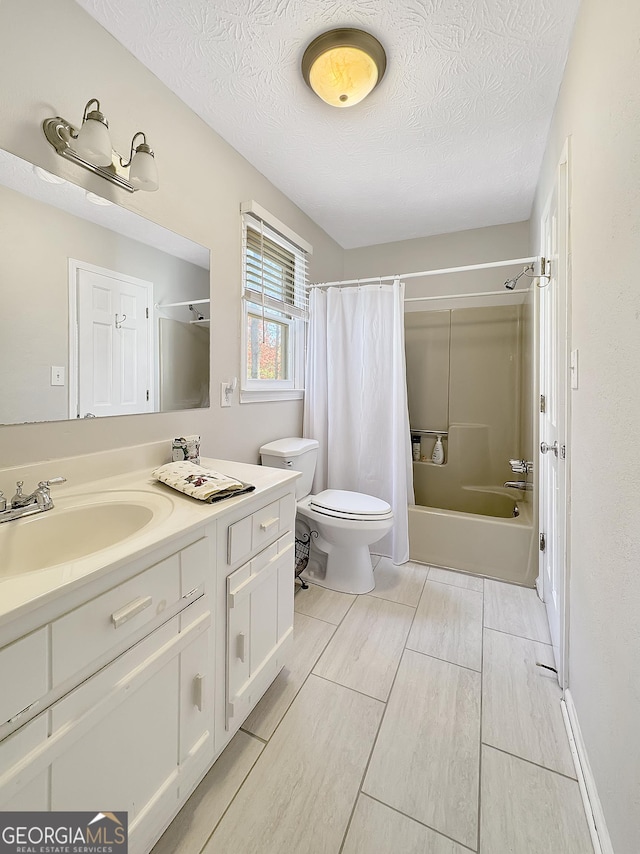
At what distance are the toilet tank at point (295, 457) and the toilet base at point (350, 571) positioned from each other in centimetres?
41

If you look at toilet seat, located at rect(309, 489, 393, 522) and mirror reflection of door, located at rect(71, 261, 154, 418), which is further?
toilet seat, located at rect(309, 489, 393, 522)

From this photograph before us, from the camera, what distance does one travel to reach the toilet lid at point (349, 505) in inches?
75.3

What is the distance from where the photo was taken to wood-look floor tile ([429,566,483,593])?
2.08m

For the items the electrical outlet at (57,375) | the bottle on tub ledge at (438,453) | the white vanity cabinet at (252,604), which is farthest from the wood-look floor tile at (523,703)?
the electrical outlet at (57,375)

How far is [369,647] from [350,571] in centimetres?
47

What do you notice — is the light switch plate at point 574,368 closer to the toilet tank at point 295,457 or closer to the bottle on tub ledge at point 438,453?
the toilet tank at point 295,457

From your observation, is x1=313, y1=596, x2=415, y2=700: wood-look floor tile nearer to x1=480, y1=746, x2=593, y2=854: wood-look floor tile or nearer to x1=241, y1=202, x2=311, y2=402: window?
x1=480, y1=746, x2=593, y2=854: wood-look floor tile

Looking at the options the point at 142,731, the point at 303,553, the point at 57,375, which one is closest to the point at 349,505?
the point at 303,553

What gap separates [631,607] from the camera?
0.73 metres

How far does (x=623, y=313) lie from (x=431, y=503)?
233 cm

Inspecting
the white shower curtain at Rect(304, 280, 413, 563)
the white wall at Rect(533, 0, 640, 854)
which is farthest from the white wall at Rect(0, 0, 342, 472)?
the white wall at Rect(533, 0, 640, 854)

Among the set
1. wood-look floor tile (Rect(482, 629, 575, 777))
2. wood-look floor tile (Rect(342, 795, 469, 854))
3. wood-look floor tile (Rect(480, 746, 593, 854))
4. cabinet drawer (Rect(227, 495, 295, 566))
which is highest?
cabinet drawer (Rect(227, 495, 295, 566))

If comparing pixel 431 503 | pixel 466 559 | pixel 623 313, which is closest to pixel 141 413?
pixel 623 313

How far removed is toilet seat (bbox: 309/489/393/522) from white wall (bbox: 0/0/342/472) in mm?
472
